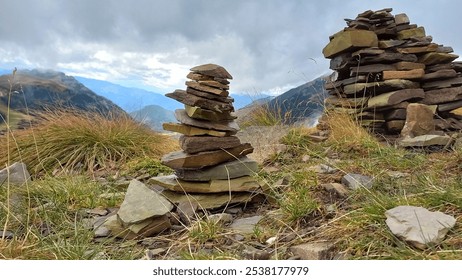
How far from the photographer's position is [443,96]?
7438mm

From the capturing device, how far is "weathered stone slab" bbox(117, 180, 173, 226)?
2.90m

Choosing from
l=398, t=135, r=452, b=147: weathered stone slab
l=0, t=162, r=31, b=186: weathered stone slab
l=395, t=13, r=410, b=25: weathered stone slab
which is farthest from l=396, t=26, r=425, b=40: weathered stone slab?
l=0, t=162, r=31, b=186: weathered stone slab

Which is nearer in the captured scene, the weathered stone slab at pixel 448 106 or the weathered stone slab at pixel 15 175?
the weathered stone slab at pixel 15 175

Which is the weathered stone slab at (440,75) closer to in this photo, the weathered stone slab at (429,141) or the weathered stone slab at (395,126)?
the weathered stone slab at (395,126)

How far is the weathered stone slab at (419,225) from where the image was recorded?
212 centimetres

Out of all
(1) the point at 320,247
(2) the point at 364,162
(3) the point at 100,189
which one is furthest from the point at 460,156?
(3) the point at 100,189

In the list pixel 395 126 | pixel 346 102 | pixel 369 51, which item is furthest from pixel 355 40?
pixel 395 126

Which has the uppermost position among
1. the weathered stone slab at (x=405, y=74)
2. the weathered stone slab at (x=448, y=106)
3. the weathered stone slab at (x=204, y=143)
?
the weathered stone slab at (x=405, y=74)

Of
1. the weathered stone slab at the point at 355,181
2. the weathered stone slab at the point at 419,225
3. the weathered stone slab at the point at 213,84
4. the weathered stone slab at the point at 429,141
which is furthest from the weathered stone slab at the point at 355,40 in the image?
the weathered stone slab at the point at 419,225

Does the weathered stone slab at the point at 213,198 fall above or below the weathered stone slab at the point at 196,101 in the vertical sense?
below

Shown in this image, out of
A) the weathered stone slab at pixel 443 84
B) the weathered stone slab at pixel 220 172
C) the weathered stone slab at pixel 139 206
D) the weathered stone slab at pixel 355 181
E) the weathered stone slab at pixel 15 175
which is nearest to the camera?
the weathered stone slab at pixel 139 206

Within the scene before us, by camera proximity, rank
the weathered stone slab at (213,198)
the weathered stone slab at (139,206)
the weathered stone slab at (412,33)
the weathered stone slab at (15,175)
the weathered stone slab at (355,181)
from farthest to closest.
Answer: the weathered stone slab at (412,33) → the weathered stone slab at (15,175) → the weathered stone slab at (213,198) → the weathered stone slab at (355,181) → the weathered stone slab at (139,206)

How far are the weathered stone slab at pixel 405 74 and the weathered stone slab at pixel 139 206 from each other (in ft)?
17.7

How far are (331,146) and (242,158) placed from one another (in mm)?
2519
